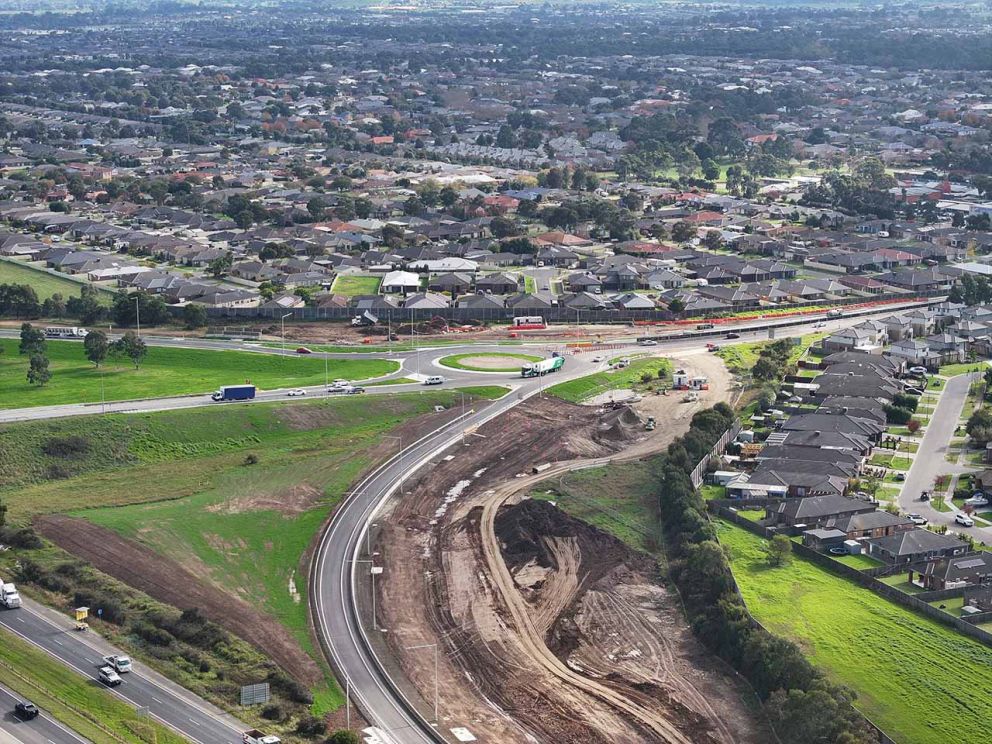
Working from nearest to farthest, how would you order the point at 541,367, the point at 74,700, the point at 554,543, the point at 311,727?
the point at 311,727
the point at 74,700
the point at 554,543
the point at 541,367

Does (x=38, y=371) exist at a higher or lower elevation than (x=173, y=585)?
higher

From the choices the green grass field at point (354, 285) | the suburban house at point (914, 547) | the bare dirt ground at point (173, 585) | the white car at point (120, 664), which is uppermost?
the suburban house at point (914, 547)

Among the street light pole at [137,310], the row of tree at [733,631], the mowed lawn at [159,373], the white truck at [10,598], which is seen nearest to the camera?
the row of tree at [733,631]


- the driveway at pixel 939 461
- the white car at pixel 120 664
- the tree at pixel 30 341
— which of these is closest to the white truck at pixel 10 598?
the white car at pixel 120 664

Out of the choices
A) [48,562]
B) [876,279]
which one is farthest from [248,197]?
[48,562]

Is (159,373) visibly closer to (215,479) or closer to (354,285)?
(215,479)

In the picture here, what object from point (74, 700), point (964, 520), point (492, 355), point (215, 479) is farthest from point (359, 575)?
point (492, 355)

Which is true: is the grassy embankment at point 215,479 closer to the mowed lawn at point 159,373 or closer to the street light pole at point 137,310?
the mowed lawn at point 159,373
